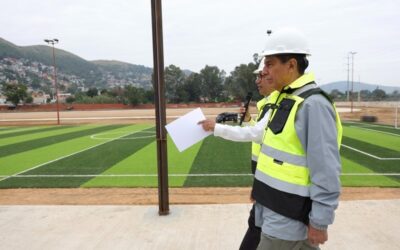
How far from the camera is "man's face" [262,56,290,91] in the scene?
241cm

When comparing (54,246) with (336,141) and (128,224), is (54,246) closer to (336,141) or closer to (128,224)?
(128,224)

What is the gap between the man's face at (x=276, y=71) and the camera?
241 cm

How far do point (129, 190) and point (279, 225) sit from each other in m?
6.40

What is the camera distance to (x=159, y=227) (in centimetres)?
544

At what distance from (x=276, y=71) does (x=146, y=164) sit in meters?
9.59

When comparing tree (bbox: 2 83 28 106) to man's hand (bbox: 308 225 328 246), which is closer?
man's hand (bbox: 308 225 328 246)

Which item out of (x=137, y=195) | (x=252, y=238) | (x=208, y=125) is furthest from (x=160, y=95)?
(x=252, y=238)

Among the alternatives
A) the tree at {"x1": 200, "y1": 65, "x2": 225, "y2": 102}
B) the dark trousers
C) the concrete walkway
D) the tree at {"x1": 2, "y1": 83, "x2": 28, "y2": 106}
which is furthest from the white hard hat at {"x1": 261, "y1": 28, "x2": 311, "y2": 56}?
the tree at {"x1": 200, "y1": 65, "x2": 225, "y2": 102}

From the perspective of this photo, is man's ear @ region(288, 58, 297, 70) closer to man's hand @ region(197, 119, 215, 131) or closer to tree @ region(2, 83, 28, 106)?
man's hand @ region(197, 119, 215, 131)

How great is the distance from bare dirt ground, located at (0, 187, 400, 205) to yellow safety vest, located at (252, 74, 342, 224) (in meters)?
4.84

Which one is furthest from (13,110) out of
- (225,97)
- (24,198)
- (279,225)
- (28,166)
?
(279,225)

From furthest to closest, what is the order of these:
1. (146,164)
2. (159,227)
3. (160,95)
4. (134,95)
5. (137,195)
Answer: (134,95)
(146,164)
(137,195)
(160,95)
(159,227)

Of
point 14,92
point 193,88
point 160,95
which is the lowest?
point 160,95

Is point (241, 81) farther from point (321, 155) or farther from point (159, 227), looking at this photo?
point (321, 155)
